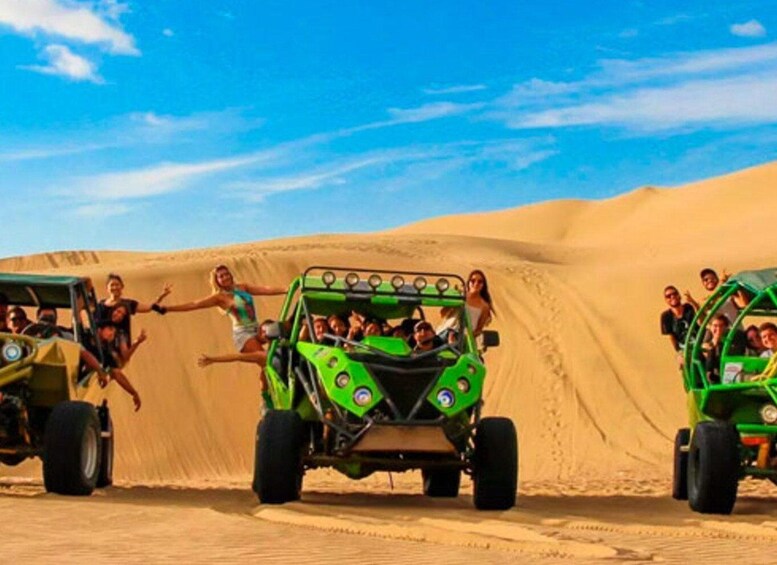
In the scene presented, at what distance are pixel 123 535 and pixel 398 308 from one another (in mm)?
4332

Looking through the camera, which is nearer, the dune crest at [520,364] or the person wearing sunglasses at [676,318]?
the person wearing sunglasses at [676,318]

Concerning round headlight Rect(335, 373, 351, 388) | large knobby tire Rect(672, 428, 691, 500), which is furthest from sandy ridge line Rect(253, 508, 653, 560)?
large knobby tire Rect(672, 428, 691, 500)

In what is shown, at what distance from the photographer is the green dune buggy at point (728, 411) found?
1032cm

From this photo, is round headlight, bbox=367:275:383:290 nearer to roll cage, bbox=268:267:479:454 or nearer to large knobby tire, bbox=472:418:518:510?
roll cage, bbox=268:267:479:454

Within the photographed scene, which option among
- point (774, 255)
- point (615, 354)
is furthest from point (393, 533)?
point (774, 255)

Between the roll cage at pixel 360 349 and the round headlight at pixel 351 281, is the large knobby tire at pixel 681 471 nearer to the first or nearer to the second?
the roll cage at pixel 360 349

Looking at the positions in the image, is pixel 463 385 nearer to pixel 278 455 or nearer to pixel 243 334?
pixel 278 455

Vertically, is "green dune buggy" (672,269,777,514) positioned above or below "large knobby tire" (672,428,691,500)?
above

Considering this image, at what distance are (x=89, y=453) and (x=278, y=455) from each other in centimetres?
179

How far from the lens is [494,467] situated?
33.5ft

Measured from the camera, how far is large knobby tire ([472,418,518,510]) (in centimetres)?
1020

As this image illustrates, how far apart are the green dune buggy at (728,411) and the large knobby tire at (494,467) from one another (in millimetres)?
1395

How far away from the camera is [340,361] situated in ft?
33.2

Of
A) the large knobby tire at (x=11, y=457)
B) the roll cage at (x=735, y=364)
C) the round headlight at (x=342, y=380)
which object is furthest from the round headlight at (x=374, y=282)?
the large knobby tire at (x=11, y=457)
